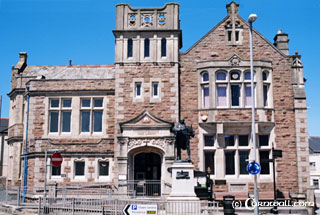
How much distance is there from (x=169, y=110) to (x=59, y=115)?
6.93 m

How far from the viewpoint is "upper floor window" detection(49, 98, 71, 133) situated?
24250mm

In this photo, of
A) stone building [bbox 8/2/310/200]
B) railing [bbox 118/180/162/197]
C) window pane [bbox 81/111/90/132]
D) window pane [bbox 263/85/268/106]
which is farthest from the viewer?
window pane [bbox 81/111/90/132]

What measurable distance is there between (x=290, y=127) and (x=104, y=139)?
11.2 meters

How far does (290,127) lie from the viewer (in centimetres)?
2306

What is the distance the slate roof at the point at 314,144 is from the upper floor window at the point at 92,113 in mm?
35863

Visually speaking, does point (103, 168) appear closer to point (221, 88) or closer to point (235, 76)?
point (221, 88)

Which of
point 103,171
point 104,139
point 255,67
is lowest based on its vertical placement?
point 103,171

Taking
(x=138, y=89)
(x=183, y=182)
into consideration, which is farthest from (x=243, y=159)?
(x=138, y=89)

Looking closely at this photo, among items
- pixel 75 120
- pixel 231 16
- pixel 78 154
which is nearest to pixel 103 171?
pixel 78 154

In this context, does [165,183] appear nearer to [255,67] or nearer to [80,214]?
[80,214]

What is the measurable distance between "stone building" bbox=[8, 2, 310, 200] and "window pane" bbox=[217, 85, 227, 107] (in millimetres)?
61

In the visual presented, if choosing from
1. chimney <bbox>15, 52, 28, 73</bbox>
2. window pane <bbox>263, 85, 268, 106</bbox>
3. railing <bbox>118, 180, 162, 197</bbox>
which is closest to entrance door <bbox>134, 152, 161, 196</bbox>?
railing <bbox>118, 180, 162, 197</bbox>

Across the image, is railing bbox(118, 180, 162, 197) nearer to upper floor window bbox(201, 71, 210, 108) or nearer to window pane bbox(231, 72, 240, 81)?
upper floor window bbox(201, 71, 210, 108)

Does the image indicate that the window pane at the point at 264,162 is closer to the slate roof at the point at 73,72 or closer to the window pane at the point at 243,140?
the window pane at the point at 243,140
